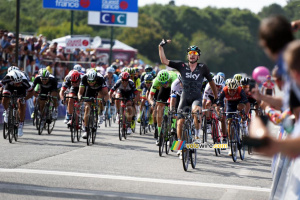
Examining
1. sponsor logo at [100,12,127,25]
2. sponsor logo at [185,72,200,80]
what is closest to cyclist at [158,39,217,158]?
sponsor logo at [185,72,200,80]

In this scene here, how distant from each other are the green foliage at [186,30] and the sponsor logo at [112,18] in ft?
185

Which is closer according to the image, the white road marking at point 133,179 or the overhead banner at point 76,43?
the white road marking at point 133,179

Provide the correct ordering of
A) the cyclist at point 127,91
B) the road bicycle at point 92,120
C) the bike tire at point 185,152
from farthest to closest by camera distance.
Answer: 1. the cyclist at point 127,91
2. the road bicycle at point 92,120
3. the bike tire at point 185,152

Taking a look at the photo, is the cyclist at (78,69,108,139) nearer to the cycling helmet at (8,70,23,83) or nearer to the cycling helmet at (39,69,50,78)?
the cycling helmet at (8,70,23,83)

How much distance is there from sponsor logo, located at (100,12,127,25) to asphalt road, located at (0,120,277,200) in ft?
79.5

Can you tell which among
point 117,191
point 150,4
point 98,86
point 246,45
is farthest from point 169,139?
point 150,4

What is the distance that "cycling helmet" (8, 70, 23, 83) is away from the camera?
14969 mm

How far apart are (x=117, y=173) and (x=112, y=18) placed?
97.2 ft

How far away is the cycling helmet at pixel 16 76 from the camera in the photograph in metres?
15.0

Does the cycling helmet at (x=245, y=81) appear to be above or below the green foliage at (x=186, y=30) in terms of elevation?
below

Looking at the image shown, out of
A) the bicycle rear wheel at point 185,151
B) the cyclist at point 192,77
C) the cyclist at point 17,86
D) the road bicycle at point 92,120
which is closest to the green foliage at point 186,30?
the cyclist at point 17,86

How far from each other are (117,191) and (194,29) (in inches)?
5552

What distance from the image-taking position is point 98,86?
50.6 feet

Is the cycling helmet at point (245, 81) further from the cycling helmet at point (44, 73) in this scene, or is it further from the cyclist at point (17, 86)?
the cycling helmet at point (44, 73)
